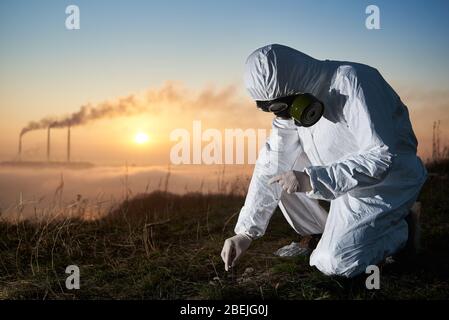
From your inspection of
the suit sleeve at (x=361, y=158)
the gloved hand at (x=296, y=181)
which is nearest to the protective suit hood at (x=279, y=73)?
the suit sleeve at (x=361, y=158)

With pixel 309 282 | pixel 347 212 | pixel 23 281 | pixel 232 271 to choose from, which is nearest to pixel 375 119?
pixel 347 212

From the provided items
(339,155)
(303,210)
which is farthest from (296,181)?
(303,210)

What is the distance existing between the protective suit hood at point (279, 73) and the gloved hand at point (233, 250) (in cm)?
91

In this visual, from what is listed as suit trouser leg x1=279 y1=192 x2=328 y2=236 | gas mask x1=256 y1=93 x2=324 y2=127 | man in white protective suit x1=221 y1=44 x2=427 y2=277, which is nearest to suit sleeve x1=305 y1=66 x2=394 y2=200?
man in white protective suit x1=221 y1=44 x2=427 y2=277

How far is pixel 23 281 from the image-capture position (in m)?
4.12

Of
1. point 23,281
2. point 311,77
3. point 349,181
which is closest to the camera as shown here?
point 349,181

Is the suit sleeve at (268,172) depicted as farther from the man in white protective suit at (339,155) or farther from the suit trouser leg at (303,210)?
the suit trouser leg at (303,210)

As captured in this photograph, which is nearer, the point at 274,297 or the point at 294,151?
the point at 274,297

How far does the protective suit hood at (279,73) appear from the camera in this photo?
134 inches

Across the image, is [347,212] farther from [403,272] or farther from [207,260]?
[207,260]

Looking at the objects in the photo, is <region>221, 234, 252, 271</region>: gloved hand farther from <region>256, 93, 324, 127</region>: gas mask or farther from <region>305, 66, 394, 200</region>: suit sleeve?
<region>256, 93, 324, 127</region>: gas mask

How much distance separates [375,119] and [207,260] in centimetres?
170

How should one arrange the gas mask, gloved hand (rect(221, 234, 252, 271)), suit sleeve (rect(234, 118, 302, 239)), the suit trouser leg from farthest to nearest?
the suit trouser leg
suit sleeve (rect(234, 118, 302, 239))
gloved hand (rect(221, 234, 252, 271))
the gas mask

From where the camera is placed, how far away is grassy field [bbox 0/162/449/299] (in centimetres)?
356
